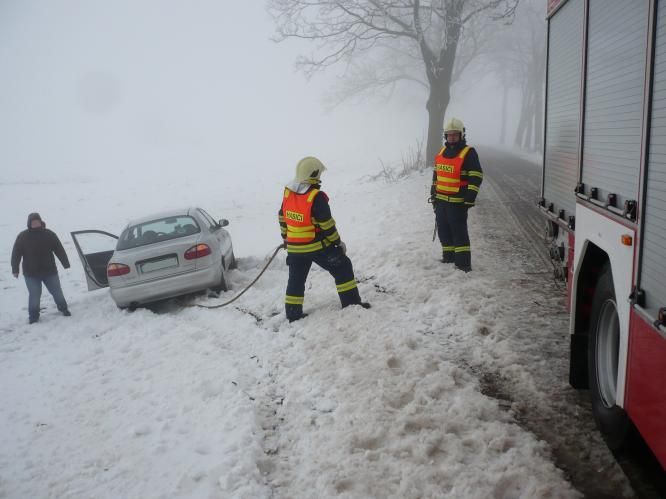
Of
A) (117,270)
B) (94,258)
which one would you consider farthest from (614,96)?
(94,258)

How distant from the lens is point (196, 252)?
743 cm

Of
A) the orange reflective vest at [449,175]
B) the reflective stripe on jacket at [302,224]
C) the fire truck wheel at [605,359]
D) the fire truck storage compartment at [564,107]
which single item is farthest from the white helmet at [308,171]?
the fire truck wheel at [605,359]

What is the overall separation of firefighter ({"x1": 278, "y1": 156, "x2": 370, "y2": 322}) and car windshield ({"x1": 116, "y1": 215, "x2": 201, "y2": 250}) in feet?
8.92

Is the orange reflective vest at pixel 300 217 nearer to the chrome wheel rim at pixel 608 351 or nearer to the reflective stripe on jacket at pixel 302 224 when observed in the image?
the reflective stripe on jacket at pixel 302 224

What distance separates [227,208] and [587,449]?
18816 mm

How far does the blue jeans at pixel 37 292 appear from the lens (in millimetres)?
7902

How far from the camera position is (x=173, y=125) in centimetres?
6481

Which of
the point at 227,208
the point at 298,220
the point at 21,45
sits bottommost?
the point at 227,208

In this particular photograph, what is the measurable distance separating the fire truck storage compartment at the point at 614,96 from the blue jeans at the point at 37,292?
7942 millimetres

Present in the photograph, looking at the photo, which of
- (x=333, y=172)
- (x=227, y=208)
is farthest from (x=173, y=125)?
(x=227, y=208)

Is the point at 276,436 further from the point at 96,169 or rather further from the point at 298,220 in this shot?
the point at 96,169

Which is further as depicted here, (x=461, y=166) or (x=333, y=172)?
(x=333, y=172)

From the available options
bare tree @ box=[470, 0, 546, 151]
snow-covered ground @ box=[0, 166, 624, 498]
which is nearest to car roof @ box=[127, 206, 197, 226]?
snow-covered ground @ box=[0, 166, 624, 498]

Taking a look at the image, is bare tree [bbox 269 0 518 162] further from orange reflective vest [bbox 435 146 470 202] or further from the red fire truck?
the red fire truck
